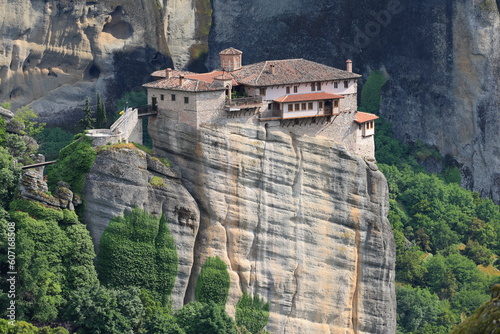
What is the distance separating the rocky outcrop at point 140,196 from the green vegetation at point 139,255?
0.35 meters

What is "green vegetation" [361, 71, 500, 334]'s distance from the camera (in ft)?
261

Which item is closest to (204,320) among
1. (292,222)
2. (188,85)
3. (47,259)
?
(47,259)

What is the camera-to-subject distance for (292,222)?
6894 cm

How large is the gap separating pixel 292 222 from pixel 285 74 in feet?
23.8

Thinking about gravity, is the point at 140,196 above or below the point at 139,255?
above

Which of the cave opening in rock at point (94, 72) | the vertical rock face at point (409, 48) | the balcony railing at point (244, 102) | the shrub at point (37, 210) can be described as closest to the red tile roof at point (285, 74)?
the balcony railing at point (244, 102)

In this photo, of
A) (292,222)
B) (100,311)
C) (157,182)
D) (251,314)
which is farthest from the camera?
(292,222)

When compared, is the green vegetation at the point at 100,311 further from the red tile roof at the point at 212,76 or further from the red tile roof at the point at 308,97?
the red tile roof at the point at 308,97

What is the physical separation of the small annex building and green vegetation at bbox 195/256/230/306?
22.3ft

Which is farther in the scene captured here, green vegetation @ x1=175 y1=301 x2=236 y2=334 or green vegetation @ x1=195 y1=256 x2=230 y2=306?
green vegetation @ x1=195 y1=256 x2=230 y2=306

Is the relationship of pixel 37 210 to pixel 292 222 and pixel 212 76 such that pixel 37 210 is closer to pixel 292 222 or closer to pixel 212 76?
pixel 212 76

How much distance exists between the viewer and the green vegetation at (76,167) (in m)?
64.6

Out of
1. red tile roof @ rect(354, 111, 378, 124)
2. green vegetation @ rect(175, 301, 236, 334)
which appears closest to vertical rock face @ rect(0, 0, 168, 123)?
red tile roof @ rect(354, 111, 378, 124)

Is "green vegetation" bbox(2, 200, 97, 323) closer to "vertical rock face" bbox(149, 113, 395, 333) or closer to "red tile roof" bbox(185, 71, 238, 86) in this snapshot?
"vertical rock face" bbox(149, 113, 395, 333)
